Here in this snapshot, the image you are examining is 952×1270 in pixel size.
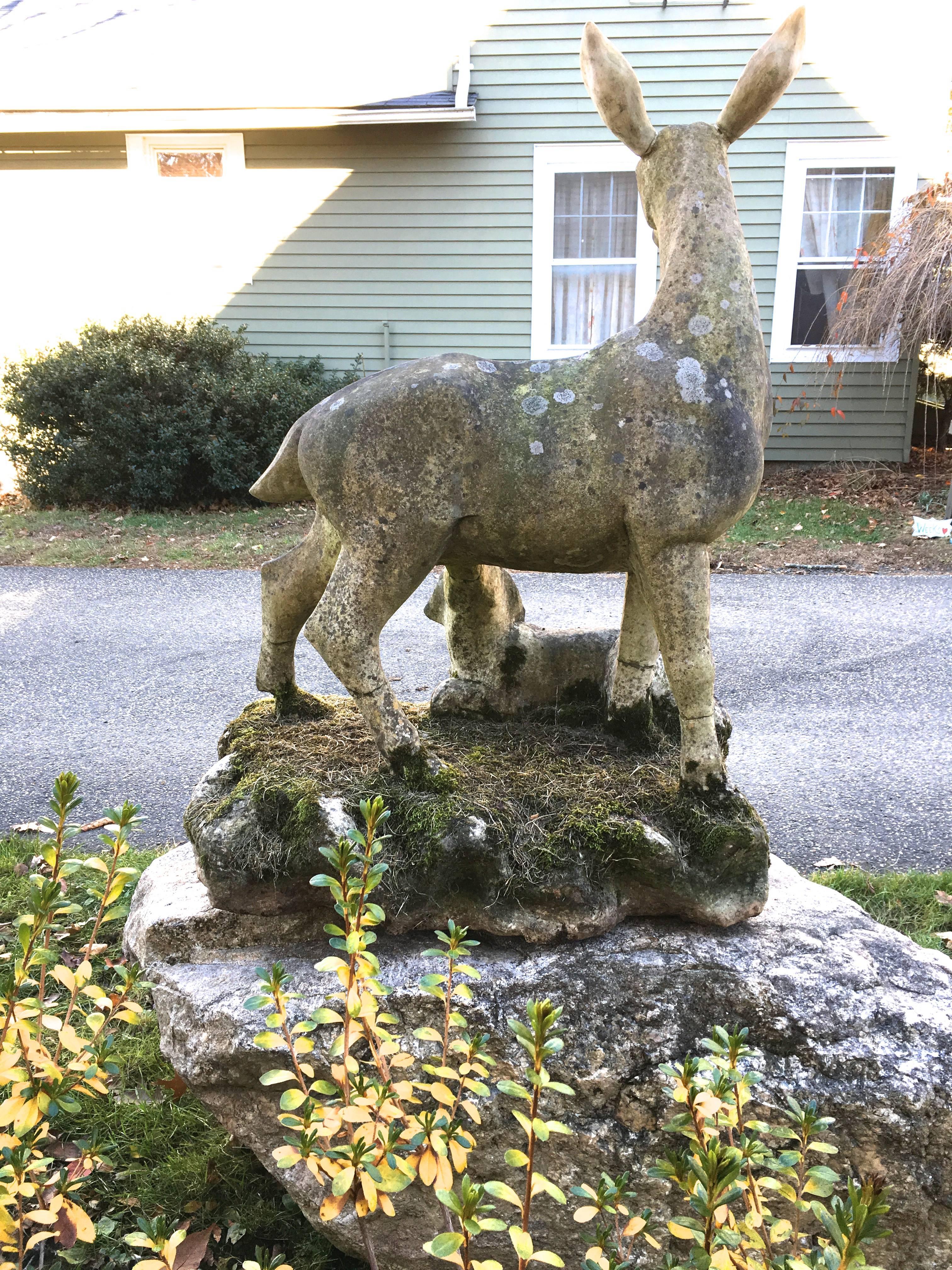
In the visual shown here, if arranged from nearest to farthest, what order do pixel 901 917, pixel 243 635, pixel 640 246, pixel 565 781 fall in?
pixel 565 781, pixel 901 917, pixel 243 635, pixel 640 246

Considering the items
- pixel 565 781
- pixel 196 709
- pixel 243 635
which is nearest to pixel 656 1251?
pixel 565 781

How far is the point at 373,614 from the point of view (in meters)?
2.36

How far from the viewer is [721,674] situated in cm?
611

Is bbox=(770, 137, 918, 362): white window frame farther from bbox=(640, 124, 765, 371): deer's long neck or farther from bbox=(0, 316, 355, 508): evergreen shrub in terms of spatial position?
bbox=(640, 124, 765, 371): deer's long neck

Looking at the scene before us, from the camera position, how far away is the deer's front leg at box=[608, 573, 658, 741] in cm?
268

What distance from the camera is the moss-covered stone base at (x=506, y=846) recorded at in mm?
2266

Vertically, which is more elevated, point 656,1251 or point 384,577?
point 384,577

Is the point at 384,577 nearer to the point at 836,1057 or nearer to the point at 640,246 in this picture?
the point at 836,1057

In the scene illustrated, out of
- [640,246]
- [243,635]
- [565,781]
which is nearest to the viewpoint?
[565,781]

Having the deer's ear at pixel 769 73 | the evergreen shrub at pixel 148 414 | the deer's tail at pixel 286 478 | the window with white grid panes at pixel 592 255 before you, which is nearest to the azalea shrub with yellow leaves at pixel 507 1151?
the deer's tail at pixel 286 478

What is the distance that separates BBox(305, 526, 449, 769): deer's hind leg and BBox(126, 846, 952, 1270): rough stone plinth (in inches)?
21.1

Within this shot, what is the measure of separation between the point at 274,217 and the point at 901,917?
32.1 ft

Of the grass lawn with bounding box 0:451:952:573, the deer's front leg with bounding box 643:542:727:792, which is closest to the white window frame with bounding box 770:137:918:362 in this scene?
the grass lawn with bounding box 0:451:952:573

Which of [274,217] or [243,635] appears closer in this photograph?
[243,635]
